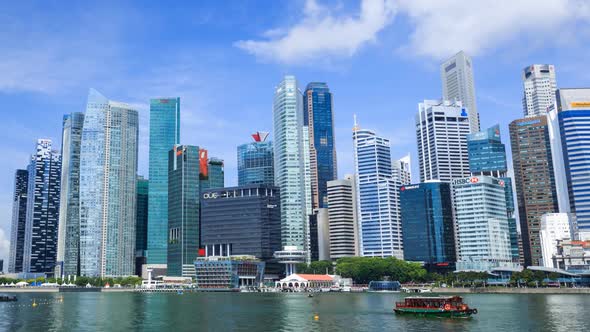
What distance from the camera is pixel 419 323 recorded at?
352 ft

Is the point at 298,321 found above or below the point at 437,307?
below

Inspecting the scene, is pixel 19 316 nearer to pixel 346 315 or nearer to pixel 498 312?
pixel 346 315

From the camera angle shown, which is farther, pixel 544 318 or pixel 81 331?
pixel 544 318

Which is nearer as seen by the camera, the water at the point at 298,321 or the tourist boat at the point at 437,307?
the water at the point at 298,321

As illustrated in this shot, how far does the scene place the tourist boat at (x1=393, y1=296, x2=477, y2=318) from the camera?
118812mm

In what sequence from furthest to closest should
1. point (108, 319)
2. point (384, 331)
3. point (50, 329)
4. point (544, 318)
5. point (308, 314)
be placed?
point (308, 314) → point (108, 319) → point (544, 318) → point (50, 329) → point (384, 331)

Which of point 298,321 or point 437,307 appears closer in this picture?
point 298,321

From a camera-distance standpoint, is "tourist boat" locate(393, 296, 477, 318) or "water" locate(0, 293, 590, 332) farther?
"tourist boat" locate(393, 296, 477, 318)

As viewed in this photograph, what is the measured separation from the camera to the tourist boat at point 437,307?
119 metres

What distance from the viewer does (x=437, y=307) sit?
122m

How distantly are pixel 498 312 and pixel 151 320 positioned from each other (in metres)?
73.5

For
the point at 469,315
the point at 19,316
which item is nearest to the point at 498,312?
the point at 469,315

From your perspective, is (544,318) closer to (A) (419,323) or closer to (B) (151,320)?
(A) (419,323)

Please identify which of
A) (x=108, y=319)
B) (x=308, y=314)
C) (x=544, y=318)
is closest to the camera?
(x=544, y=318)
